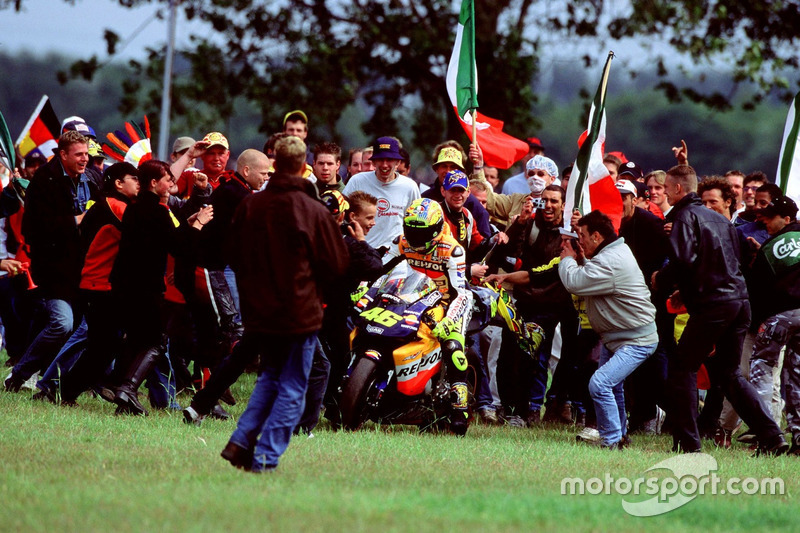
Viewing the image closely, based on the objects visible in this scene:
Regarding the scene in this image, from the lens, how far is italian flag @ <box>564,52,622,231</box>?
10.4 meters

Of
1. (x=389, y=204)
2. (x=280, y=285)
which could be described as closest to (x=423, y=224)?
(x=389, y=204)

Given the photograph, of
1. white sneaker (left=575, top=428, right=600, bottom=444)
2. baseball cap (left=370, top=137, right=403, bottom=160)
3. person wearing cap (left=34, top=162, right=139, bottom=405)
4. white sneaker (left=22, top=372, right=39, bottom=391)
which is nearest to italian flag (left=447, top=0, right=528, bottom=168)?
baseball cap (left=370, top=137, right=403, bottom=160)

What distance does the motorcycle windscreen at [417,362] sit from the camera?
978 centimetres

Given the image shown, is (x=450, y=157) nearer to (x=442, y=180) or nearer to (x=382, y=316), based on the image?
(x=442, y=180)

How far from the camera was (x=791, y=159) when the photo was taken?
452 inches

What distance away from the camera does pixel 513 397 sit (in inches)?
446

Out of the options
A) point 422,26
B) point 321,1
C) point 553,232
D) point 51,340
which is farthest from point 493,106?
point 51,340

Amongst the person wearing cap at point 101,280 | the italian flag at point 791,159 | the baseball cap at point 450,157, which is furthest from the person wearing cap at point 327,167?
the italian flag at point 791,159

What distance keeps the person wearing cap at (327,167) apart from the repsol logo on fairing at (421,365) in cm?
268

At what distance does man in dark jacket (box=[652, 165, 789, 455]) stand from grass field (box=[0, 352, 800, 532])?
39cm

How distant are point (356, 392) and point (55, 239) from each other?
11.8 ft

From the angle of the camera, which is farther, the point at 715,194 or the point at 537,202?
the point at 537,202

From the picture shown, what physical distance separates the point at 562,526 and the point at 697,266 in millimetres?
4022
